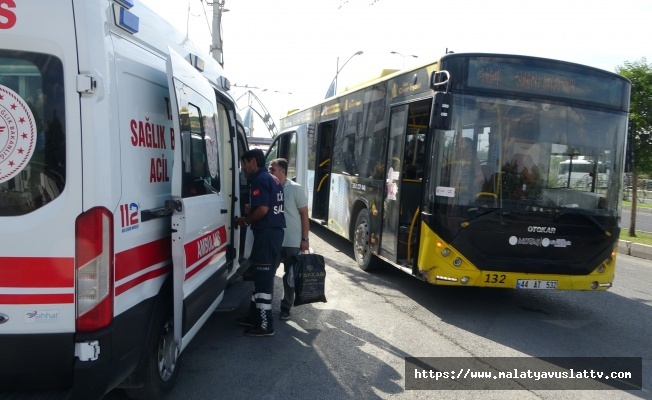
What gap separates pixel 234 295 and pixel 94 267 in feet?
9.53

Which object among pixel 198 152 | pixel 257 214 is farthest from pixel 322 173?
pixel 198 152

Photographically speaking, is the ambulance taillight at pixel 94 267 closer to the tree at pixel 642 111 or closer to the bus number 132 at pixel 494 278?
the bus number 132 at pixel 494 278

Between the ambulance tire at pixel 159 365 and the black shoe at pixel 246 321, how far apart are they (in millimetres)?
1492

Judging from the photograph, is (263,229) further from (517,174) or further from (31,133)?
(517,174)

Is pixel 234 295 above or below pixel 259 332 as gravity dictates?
above

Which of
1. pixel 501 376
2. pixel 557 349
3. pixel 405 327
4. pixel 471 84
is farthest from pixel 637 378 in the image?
pixel 471 84

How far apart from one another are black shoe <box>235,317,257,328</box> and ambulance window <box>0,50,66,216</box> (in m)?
3.13

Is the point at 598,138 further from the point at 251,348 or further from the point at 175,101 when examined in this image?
the point at 175,101

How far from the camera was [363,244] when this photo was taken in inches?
347

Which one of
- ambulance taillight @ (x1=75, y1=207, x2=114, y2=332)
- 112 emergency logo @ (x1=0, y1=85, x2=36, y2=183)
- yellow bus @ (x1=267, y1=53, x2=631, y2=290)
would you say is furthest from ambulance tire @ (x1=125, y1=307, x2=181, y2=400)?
yellow bus @ (x1=267, y1=53, x2=631, y2=290)

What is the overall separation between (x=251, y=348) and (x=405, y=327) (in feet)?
5.99

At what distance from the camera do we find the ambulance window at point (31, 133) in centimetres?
269

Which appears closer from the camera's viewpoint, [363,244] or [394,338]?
[394,338]

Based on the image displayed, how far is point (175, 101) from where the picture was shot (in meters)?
3.29
